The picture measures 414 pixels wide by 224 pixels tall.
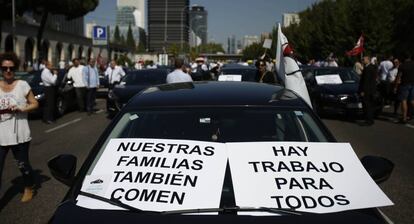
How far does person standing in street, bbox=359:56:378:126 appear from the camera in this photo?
1241 cm

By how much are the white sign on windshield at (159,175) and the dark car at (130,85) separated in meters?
9.97

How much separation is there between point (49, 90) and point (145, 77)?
2843mm

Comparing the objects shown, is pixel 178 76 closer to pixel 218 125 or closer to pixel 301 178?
pixel 218 125

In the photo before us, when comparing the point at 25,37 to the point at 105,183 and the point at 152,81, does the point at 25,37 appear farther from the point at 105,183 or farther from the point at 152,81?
the point at 105,183

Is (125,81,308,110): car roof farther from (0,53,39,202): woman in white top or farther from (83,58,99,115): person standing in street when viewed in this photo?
(83,58,99,115): person standing in street

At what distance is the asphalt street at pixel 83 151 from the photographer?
17.4ft

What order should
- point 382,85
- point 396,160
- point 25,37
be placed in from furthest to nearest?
point 25,37, point 382,85, point 396,160

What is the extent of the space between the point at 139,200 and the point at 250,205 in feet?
1.80

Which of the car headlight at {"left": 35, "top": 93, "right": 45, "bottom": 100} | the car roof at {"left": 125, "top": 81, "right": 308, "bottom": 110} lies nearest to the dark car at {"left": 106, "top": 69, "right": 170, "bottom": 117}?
the car headlight at {"left": 35, "top": 93, "right": 45, "bottom": 100}

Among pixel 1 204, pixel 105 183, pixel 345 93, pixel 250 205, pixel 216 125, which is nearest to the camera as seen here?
pixel 250 205

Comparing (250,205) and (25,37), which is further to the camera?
(25,37)

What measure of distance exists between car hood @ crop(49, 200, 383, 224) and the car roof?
1080 millimetres

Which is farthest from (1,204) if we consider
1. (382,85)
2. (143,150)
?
(382,85)

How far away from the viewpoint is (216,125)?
3156mm
